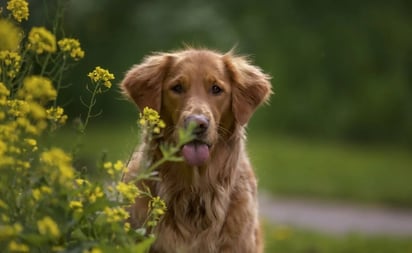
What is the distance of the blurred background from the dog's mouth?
347 inches

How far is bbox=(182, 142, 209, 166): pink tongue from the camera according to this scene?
5.44 meters

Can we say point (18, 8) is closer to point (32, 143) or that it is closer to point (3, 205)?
point (32, 143)

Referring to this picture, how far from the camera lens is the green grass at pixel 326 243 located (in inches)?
353

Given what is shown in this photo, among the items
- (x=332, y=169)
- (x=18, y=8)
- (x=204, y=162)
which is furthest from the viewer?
(x=332, y=169)

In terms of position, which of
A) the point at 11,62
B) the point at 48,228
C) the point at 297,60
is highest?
the point at 297,60

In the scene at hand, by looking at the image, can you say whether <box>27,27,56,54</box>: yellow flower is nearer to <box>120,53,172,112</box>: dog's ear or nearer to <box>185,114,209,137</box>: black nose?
<box>185,114,209,137</box>: black nose

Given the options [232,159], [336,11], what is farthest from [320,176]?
[232,159]

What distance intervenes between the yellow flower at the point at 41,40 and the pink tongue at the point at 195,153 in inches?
59.9

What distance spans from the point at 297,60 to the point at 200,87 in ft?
36.5

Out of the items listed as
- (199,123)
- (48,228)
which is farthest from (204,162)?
(48,228)

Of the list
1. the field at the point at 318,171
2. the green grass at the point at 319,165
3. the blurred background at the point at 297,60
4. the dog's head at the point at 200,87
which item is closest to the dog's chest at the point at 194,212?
the dog's head at the point at 200,87

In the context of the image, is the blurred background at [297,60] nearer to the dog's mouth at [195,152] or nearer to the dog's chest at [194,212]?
the dog's chest at [194,212]

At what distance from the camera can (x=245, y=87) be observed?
6.09 meters

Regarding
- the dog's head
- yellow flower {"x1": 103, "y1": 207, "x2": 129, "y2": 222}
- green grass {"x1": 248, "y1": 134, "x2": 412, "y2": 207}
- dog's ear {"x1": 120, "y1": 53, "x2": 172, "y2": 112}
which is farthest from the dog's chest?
green grass {"x1": 248, "y1": 134, "x2": 412, "y2": 207}
